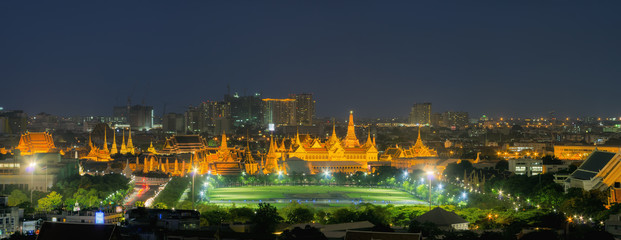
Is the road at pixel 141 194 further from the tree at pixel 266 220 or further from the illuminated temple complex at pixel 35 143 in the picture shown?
the illuminated temple complex at pixel 35 143

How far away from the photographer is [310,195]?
56.4 m

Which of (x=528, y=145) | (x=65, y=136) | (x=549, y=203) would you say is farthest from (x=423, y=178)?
(x=65, y=136)

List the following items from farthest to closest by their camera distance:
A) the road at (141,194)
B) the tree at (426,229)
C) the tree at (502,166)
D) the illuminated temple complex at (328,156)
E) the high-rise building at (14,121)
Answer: the high-rise building at (14,121), the illuminated temple complex at (328,156), the tree at (502,166), the road at (141,194), the tree at (426,229)

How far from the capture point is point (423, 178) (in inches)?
2522

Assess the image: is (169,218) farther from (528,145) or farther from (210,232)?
(528,145)

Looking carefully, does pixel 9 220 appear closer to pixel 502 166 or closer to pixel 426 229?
pixel 426 229

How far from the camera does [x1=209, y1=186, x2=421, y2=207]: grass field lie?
5138 centimetres

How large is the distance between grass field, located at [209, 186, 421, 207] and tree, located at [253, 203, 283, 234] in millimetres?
11416

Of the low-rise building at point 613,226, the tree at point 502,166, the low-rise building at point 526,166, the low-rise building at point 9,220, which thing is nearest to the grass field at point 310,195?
the low-rise building at point 526,166

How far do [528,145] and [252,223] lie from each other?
273 ft

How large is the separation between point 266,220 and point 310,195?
22.3 m

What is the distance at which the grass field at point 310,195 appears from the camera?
51375 millimetres

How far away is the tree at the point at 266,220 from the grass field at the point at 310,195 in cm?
Result: 1142

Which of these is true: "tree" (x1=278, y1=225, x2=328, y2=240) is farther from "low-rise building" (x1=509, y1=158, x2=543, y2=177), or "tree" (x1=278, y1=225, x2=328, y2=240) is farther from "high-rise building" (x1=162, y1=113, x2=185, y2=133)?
"high-rise building" (x1=162, y1=113, x2=185, y2=133)
